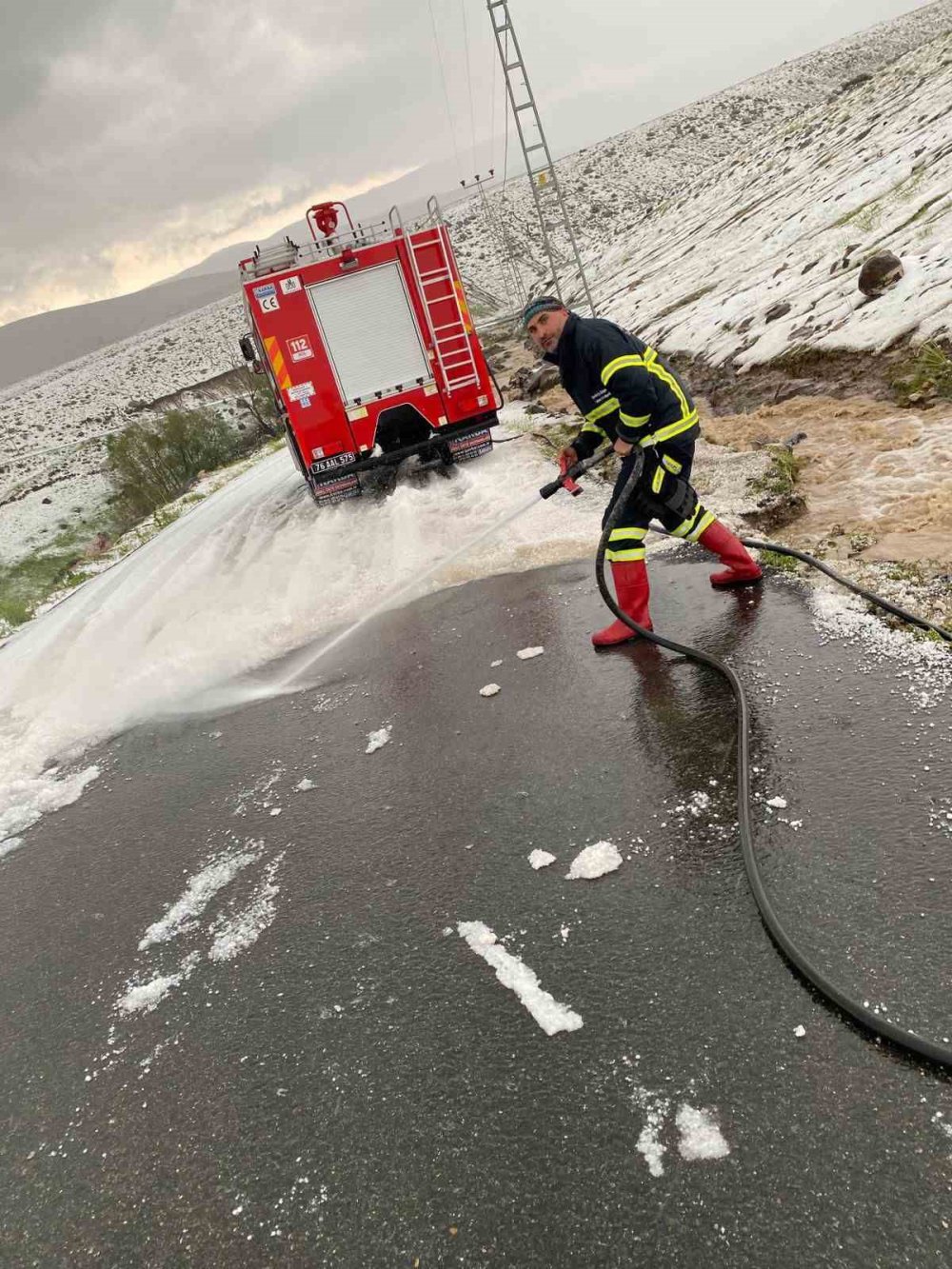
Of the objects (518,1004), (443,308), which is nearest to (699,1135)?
(518,1004)

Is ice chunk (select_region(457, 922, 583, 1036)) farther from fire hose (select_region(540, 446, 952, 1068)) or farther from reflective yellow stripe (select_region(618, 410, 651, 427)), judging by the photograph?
reflective yellow stripe (select_region(618, 410, 651, 427))

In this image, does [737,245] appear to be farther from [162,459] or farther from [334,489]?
[162,459]

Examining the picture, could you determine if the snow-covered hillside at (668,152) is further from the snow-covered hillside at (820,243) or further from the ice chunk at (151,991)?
the ice chunk at (151,991)

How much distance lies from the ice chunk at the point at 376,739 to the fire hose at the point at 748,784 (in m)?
1.46

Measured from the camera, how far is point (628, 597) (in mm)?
4383

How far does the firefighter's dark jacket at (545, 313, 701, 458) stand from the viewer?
3994 mm

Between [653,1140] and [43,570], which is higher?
[43,570]

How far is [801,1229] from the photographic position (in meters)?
1.68

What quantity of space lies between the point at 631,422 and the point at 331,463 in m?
5.48

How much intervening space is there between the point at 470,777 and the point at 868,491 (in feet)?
12.1

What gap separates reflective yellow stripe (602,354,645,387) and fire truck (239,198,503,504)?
5086 mm

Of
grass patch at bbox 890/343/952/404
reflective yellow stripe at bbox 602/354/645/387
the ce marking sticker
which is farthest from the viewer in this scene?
the ce marking sticker

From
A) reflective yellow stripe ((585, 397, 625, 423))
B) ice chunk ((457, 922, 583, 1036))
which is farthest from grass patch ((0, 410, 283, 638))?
ice chunk ((457, 922, 583, 1036))

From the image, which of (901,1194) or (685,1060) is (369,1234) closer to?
(685,1060)
